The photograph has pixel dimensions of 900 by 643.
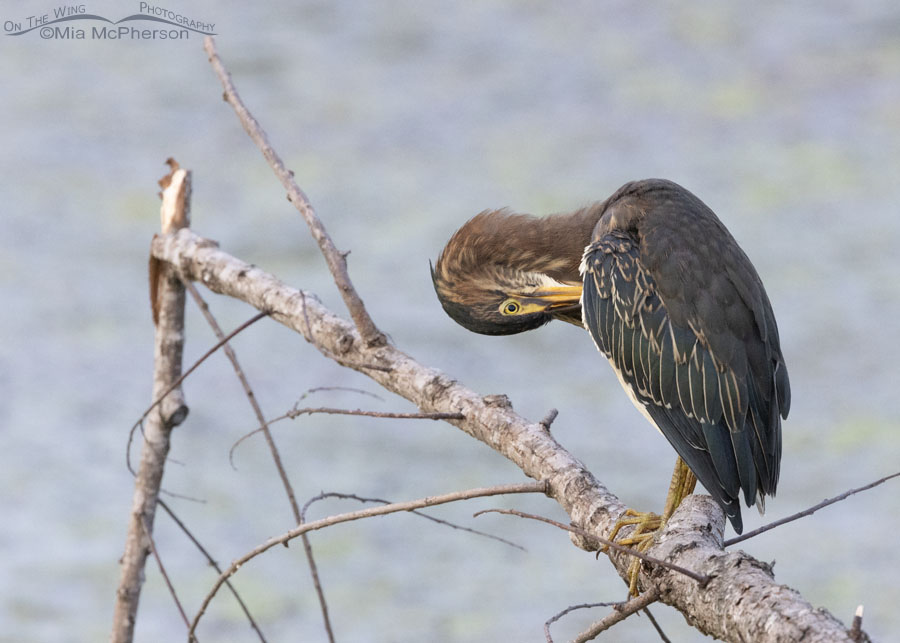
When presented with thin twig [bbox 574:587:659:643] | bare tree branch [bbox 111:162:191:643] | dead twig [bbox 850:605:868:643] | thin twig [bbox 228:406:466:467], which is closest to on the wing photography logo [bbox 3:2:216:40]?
bare tree branch [bbox 111:162:191:643]

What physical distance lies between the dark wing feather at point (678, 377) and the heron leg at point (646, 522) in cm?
9

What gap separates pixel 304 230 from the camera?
6.97 metres

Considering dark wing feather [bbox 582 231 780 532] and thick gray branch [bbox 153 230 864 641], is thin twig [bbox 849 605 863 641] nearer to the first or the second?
thick gray branch [bbox 153 230 864 641]

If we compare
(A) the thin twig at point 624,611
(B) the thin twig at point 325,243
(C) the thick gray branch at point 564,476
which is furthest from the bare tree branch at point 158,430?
(A) the thin twig at point 624,611

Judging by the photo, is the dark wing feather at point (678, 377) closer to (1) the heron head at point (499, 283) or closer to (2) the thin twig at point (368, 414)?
(1) the heron head at point (499, 283)

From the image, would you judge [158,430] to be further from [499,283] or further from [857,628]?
[857,628]

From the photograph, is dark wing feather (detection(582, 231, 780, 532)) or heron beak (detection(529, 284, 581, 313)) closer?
dark wing feather (detection(582, 231, 780, 532))

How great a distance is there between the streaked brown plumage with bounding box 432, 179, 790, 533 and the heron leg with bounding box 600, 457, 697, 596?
11 cm

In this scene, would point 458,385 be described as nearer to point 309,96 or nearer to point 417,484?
point 417,484

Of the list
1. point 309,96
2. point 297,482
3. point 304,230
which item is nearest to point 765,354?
point 297,482

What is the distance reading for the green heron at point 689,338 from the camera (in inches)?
99.2

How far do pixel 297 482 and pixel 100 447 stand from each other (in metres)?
1.00

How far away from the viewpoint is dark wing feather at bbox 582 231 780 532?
8.20 feet

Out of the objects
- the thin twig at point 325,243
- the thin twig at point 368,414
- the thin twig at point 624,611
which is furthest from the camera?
the thin twig at point 325,243
